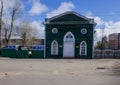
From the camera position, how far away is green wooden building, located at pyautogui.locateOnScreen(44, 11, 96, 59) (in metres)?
54.2

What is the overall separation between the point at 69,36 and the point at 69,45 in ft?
5.40

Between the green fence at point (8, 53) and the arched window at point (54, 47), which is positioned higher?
the arched window at point (54, 47)

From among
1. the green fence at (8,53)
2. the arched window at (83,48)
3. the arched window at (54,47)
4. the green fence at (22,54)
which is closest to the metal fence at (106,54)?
the arched window at (83,48)

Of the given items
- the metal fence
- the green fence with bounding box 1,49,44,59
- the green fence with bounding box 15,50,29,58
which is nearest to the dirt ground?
the green fence with bounding box 1,49,44,59

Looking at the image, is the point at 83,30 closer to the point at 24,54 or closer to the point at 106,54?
the point at 106,54

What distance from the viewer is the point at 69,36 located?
5497 centimetres

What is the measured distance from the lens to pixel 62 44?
180ft

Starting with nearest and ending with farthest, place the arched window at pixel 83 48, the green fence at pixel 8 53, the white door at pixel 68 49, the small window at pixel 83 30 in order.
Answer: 1. the arched window at pixel 83 48
2. the small window at pixel 83 30
3. the white door at pixel 68 49
4. the green fence at pixel 8 53

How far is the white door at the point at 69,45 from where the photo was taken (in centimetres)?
5456

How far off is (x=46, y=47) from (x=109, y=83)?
40666mm

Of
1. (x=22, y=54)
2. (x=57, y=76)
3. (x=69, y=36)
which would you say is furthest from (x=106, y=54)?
(x=57, y=76)

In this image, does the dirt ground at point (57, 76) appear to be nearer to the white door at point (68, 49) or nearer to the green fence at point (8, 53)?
the white door at point (68, 49)

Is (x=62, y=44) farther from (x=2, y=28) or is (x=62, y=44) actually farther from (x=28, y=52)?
(x=2, y=28)

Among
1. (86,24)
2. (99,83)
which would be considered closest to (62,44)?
(86,24)
